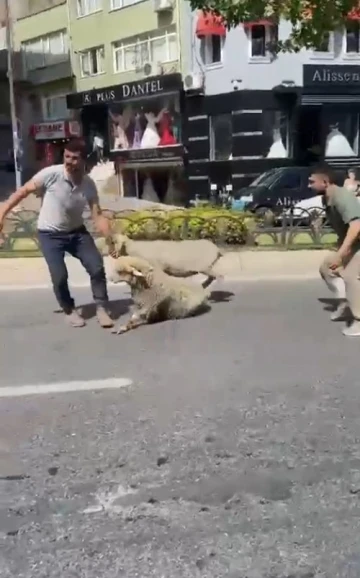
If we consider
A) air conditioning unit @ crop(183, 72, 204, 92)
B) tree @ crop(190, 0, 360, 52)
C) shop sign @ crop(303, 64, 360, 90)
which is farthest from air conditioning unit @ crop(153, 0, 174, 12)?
tree @ crop(190, 0, 360, 52)

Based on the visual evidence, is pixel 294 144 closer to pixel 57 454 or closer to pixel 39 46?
pixel 39 46

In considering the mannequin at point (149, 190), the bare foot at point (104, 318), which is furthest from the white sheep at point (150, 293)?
the mannequin at point (149, 190)

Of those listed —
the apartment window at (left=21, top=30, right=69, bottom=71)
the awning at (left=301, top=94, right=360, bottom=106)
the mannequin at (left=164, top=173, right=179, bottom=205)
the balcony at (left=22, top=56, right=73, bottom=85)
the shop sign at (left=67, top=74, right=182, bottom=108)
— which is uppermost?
the apartment window at (left=21, top=30, right=69, bottom=71)

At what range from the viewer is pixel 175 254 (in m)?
8.67

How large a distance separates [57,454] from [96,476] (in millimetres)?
420

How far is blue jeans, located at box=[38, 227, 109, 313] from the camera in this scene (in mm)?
8047

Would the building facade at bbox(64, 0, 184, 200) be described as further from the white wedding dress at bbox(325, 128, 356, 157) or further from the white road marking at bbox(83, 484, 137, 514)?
the white road marking at bbox(83, 484, 137, 514)

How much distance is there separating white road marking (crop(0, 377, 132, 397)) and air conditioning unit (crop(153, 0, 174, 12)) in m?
26.0

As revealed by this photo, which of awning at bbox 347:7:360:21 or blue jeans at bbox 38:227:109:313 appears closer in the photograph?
blue jeans at bbox 38:227:109:313

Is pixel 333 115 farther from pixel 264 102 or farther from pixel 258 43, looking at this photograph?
pixel 258 43

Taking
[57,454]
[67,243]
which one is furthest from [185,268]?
[57,454]

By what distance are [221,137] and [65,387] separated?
23.8 metres

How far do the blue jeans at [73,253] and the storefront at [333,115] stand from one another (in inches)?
837

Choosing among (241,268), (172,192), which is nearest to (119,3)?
(172,192)
